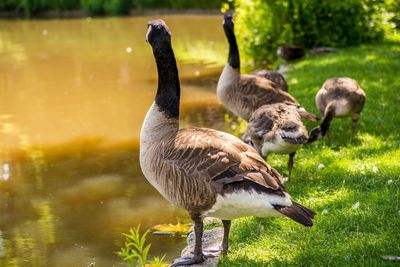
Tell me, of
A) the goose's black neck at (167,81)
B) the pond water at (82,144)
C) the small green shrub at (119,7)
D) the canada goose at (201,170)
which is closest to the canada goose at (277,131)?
the canada goose at (201,170)

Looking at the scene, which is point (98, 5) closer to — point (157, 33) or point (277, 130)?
point (277, 130)

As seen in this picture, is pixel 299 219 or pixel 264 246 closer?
pixel 299 219

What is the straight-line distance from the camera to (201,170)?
182 inches

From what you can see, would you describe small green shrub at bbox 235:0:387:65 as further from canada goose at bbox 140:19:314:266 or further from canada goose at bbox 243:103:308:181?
canada goose at bbox 140:19:314:266

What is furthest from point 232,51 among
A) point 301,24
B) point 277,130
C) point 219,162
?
point 301,24

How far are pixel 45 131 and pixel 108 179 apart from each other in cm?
349

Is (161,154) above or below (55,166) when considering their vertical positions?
above

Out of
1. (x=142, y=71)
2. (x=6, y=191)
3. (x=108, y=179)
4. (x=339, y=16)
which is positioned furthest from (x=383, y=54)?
(x=6, y=191)

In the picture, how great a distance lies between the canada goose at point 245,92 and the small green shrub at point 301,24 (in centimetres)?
770

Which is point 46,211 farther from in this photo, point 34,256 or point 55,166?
point 55,166

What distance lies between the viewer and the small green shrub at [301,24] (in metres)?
15.9

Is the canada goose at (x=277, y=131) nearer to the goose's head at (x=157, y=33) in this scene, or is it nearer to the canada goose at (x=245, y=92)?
the canada goose at (x=245, y=92)

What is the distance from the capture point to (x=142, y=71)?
17797mm

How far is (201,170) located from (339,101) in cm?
363
